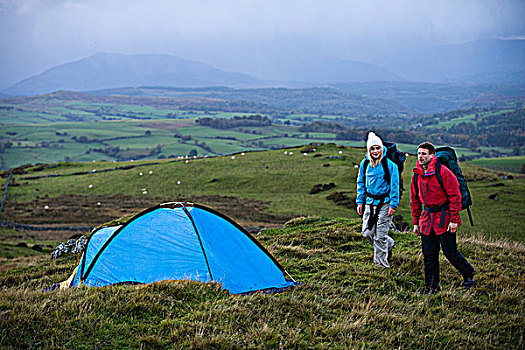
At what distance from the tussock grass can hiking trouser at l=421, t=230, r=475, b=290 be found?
35 cm

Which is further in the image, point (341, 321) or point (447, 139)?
point (447, 139)

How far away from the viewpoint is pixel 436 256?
7734mm

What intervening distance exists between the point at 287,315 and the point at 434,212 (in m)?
3.50

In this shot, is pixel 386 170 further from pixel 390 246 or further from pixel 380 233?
pixel 390 246

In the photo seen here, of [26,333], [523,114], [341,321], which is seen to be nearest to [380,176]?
[341,321]

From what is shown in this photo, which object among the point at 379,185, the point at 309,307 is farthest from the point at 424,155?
the point at 309,307

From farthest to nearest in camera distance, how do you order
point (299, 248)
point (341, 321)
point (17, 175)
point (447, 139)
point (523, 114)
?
point (523, 114), point (447, 139), point (17, 175), point (299, 248), point (341, 321)

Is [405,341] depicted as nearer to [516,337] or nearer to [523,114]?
[516,337]

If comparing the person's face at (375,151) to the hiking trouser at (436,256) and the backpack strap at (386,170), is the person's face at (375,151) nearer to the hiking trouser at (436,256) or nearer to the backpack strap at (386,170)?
the backpack strap at (386,170)

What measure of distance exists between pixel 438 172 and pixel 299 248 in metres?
4.88

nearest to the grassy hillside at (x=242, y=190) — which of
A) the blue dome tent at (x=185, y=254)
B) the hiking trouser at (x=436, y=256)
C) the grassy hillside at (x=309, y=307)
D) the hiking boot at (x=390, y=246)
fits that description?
the grassy hillside at (x=309, y=307)

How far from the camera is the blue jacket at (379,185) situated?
8.55 meters

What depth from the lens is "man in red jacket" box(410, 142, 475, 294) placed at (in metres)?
7.20

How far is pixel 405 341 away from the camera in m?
5.59
